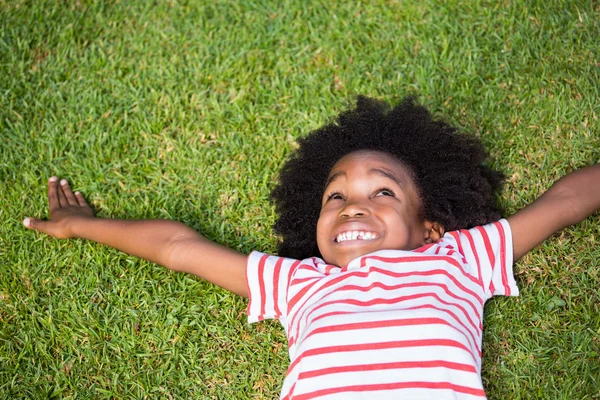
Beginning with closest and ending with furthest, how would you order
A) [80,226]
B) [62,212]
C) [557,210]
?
[557,210]
[80,226]
[62,212]

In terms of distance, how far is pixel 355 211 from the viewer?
9.61 ft

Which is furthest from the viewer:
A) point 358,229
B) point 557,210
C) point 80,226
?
point 80,226

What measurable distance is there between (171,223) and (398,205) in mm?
1216

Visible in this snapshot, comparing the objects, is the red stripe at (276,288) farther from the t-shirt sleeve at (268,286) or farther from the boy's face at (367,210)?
A: the boy's face at (367,210)

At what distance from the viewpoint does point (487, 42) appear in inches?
159

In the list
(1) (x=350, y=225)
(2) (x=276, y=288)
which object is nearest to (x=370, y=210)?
(1) (x=350, y=225)

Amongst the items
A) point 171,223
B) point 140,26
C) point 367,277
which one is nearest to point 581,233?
point 367,277

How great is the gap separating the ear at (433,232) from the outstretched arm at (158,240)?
91 centimetres

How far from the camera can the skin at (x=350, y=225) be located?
2959mm

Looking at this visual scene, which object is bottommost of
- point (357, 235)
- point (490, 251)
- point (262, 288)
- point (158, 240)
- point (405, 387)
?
point (158, 240)

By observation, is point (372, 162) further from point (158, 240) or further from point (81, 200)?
point (81, 200)

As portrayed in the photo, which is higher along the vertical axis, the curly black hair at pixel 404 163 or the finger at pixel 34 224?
the curly black hair at pixel 404 163

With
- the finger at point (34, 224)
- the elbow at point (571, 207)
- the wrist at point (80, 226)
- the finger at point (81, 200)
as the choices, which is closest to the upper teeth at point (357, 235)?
the elbow at point (571, 207)

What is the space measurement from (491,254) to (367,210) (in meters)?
0.65
